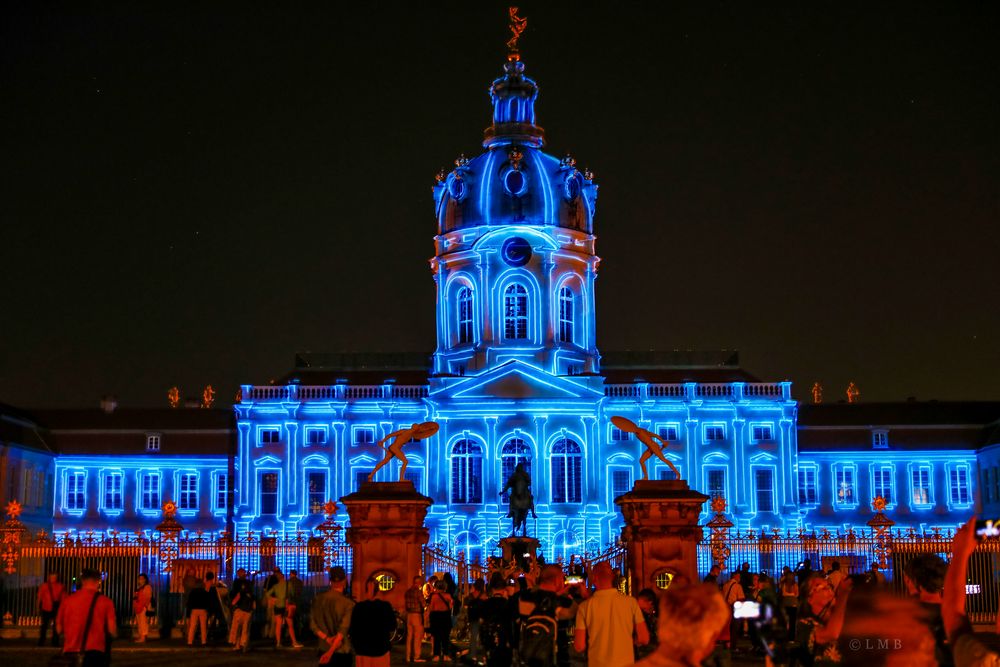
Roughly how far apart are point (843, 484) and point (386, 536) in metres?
48.7

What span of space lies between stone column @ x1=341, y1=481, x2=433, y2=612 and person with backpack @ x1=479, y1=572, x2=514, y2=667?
11523mm

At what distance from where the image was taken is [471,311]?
244ft

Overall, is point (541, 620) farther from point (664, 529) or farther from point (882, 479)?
point (882, 479)

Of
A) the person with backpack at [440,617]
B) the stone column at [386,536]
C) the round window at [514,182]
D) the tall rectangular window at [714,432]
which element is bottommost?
the person with backpack at [440,617]

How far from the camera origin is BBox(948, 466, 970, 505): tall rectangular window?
74500mm

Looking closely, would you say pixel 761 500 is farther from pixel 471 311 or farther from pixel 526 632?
pixel 526 632

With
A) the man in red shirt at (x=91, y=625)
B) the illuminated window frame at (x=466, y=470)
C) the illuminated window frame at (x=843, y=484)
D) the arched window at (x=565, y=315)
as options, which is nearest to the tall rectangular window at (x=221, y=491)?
the illuminated window frame at (x=466, y=470)

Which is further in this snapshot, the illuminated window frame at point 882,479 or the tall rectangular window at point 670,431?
the illuminated window frame at point 882,479

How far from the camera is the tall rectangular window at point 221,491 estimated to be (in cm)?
7431

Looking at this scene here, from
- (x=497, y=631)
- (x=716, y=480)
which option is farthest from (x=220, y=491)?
(x=497, y=631)

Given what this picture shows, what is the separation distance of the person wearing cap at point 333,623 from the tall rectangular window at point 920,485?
6224 centimetres

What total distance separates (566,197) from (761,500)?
57.5ft

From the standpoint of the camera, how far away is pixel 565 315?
74688mm

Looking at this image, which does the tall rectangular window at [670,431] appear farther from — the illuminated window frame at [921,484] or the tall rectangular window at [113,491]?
the tall rectangular window at [113,491]
